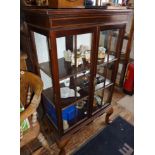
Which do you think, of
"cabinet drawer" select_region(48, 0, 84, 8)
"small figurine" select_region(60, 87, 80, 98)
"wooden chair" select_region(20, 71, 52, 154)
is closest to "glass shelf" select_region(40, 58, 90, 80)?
"wooden chair" select_region(20, 71, 52, 154)

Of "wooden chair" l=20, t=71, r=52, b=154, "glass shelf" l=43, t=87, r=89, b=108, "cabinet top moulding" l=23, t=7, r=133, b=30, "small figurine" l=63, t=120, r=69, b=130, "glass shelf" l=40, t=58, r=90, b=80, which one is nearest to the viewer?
"cabinet top moulding" l=23, t=7, r=133, b=30

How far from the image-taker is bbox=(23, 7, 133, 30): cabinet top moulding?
773 mm

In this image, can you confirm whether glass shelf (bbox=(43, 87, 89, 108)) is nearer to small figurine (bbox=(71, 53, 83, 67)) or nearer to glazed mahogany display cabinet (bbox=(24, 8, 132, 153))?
glazed mahogany display cabinet (bbox=(24, 8, 132, 153))

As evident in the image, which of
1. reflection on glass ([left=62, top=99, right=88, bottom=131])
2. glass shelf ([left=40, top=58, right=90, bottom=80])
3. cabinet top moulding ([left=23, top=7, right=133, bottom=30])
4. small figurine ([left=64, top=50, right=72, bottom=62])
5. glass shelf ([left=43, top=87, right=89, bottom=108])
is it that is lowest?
reflection on glass ([left=62, top=99, right=88, bottom=131])

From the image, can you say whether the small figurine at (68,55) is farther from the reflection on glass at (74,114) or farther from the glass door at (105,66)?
the reflection on glass at (74,114)

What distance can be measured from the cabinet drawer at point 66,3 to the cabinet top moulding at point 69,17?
5 cm

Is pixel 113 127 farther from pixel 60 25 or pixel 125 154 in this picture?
pixel 60 25

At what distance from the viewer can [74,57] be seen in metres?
1.15

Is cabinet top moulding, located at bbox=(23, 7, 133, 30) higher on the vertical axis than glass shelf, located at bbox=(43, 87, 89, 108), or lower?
higher

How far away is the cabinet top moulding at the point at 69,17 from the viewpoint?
2.54 feet

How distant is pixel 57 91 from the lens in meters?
1.04

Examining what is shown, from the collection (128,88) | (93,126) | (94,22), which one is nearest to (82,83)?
(94,22)

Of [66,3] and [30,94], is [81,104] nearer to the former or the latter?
[30,94]

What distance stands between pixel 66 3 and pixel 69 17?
0.28 ft
